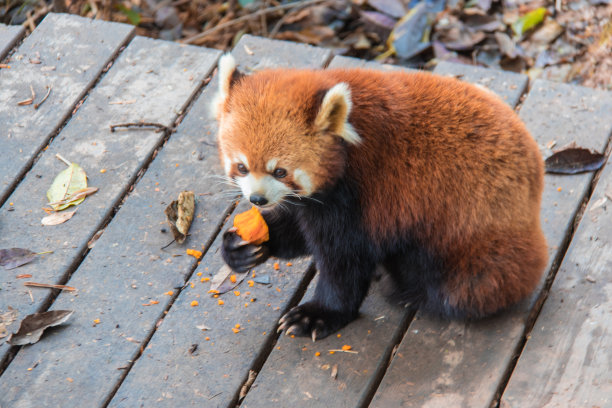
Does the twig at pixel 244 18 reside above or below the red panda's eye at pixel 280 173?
below

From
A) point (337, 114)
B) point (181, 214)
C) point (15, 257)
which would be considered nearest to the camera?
point (337, 114)

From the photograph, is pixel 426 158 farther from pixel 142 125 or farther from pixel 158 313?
pixel 142 125

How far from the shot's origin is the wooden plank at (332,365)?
2570 mm

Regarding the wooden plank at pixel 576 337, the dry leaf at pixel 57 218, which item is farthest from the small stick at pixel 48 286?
the wooden plank at pixel 576 337

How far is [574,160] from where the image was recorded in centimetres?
330

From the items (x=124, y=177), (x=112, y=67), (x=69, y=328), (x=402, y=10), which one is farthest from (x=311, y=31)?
(x=69, y=328)

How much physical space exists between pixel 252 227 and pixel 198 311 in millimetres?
378

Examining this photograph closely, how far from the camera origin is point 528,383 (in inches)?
101

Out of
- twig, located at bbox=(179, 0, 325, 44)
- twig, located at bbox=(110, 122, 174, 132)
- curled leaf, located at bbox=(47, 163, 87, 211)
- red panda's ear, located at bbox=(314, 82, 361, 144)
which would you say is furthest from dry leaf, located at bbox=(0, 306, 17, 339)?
twig, located at bbox=(179, 0, 325, 44)

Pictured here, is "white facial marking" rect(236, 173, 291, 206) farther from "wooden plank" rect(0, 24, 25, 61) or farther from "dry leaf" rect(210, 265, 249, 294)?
"wooden plank" rect(0, 24, 25, 61)

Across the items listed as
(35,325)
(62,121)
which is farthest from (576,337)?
(62,121)

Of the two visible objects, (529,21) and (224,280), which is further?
(529,21)

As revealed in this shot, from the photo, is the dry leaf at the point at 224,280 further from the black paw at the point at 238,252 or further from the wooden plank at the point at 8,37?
the wooden plank at the point at 8,37

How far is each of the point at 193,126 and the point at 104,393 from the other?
4.68 feet
